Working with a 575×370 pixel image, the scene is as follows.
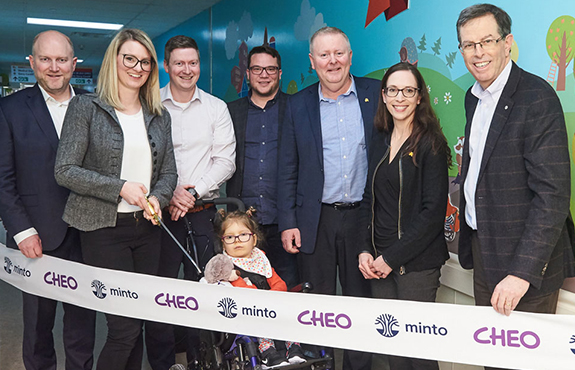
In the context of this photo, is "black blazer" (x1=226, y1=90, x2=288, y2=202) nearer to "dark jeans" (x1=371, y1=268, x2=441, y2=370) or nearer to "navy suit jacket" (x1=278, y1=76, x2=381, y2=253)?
"navy suit jacket" (x1=278, y1=76, x2=381, y2=253)

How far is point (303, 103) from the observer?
3174 millimetres

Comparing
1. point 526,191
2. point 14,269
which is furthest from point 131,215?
point 526,191

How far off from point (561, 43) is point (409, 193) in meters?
0.94

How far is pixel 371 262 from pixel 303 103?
1.01 metres

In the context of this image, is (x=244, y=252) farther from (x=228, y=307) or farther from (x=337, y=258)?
(x=337, y=258)

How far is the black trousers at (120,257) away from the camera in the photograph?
2.65 metres

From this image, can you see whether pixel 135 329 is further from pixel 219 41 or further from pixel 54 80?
pixel 219 41

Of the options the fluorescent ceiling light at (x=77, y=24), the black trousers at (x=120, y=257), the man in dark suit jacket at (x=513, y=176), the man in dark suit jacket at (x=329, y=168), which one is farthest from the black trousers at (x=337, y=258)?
the fluorescent ceiling light at (x=77, y=24)

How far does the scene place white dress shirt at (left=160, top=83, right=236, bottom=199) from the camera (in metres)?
3.40

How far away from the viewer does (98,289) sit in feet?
8.84

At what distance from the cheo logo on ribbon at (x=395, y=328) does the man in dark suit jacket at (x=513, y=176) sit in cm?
24

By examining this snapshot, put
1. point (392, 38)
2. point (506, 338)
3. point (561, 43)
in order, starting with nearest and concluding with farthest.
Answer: point (506, 338) → point (561, 43) → point (392, 38)

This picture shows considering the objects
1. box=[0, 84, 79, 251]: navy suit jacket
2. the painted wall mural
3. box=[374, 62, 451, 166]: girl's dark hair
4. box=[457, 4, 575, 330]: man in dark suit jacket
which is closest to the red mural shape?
the painted wall mural

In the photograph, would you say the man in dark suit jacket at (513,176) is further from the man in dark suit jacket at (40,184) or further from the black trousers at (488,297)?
the man in dark suit jacket at (40,184)
